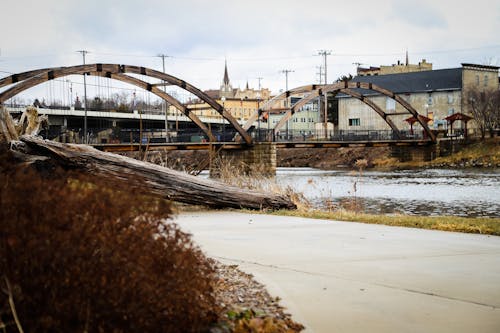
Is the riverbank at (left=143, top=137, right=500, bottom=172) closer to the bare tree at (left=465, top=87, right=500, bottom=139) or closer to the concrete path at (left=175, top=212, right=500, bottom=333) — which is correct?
the bare tree at (left=465, top=87, right=500, bottom=139)

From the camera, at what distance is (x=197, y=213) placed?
12305 millimetres

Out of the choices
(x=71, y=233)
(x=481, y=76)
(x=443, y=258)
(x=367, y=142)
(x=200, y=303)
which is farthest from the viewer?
(x=481, y=76)

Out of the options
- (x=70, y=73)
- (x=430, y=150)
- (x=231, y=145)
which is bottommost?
(x=430, y=150)

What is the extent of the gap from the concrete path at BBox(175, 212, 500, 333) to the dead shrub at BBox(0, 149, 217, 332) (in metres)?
1.31

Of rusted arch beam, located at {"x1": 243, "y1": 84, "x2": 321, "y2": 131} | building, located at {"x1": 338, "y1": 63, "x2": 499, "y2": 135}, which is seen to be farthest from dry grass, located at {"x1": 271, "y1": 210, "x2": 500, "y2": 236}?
building, located at {"x1": 338, "y1": 63, "x2": 499, "y2": 135}

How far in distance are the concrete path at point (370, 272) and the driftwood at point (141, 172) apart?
1754 mm

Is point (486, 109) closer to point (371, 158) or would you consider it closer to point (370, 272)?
point (371, 158)

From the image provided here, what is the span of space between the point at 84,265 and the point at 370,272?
3.74 meters

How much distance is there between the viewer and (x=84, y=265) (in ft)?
10.1

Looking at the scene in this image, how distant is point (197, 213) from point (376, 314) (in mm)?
7959

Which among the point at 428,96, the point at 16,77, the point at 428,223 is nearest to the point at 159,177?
the point at 428,223

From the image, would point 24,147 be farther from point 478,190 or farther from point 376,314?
point 478,190

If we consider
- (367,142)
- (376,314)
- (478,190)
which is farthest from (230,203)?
(367,142)

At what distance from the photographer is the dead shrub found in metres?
3.08
